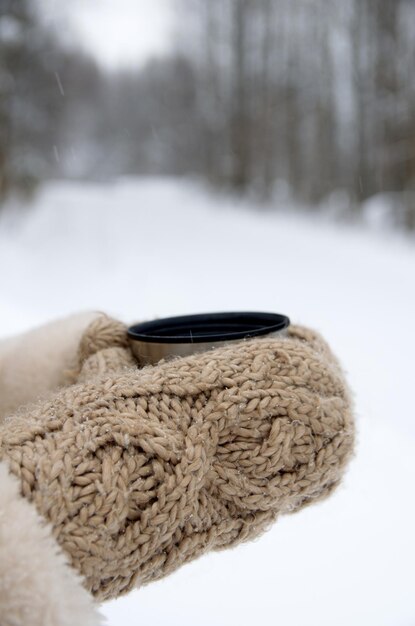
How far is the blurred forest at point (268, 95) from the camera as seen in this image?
5.70m

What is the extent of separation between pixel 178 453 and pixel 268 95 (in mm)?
9201

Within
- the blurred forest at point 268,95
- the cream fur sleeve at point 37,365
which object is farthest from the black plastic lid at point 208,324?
the blurred forest at point 268,95

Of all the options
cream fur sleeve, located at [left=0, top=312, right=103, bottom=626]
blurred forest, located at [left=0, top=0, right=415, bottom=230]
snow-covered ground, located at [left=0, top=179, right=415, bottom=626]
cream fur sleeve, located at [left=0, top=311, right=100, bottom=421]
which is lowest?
snow-covered ground, located at [left=0, top=179, right=415, bottom=626]

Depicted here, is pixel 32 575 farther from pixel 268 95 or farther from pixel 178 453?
pixel 268 95

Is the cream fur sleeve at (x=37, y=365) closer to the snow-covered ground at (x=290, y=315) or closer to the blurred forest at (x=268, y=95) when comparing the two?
the snow-covered ground at (x=290, y=315)

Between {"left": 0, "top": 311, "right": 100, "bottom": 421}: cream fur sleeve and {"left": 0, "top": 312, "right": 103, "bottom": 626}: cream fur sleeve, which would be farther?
{"left": 0, "top": 311, "right": 100, "bottom": 421}: cream fur sleeve

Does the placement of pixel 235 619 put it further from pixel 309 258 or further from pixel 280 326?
pixel 309 258

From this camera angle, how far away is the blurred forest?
5.70 meters

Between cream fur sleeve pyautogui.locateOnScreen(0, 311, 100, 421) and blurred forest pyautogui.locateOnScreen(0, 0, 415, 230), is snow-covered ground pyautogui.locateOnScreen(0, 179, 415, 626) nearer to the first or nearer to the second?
cream fur sleeve pyautogui.locateOnScreen(0, 311, 100, 421)

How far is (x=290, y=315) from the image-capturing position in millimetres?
2205

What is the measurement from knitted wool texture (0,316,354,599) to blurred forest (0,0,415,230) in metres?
4.38

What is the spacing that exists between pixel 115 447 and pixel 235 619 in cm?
40

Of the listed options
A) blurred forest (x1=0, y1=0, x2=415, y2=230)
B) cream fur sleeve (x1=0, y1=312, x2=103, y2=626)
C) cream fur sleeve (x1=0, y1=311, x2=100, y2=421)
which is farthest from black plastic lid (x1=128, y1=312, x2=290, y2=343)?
blurred forest (x1=0, y1=0, x2=415, y2=230)

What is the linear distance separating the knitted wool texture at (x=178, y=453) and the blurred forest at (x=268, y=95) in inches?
172
